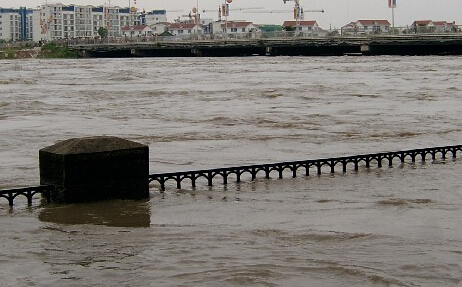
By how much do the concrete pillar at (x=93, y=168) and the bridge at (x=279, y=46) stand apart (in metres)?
101

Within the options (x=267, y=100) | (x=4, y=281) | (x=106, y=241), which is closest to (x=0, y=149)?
(x=106, y=241)

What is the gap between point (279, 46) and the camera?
5374 inches

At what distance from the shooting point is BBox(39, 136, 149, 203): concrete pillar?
1387 centimetres

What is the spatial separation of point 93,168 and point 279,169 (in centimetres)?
423

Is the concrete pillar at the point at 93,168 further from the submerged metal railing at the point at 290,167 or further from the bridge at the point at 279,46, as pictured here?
the bridge at the point at 279,46

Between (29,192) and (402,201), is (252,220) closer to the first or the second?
(402,201)

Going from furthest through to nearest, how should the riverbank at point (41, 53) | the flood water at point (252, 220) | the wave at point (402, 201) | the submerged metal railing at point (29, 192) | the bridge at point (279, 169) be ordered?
the riverbank at point (41, 53) → the wave at point (402, 201) → the bridge at point (279, 169) → the submerged metal railing at point (29, 192) → the flood water at point (252, 220)

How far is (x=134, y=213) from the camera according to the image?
555 inches

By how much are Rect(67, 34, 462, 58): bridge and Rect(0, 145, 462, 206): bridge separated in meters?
94.9

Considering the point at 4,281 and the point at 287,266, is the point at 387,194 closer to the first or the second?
the point at 287,266

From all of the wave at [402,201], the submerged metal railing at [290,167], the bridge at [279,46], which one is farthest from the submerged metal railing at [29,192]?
the bridge at [279,46]

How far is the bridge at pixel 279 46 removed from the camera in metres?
120

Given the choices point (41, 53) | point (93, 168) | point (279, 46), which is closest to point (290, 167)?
point (93, 168)

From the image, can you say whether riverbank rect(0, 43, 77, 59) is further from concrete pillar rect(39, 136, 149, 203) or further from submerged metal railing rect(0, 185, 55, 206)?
concrete pillar rect(39, 136, 149, 203)
